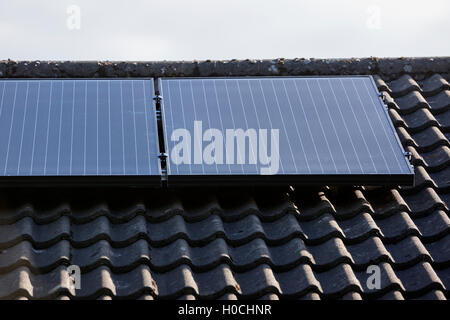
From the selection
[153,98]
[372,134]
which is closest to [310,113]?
[372,134]

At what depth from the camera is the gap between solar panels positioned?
23.4 feet

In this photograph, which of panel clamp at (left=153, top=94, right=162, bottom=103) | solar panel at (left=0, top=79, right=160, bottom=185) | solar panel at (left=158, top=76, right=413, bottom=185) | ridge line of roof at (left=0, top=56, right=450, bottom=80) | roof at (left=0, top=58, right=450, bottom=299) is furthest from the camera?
ridge line of roof at (left=0, top=56, right=450, bottom=80)

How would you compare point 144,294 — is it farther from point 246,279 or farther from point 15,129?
point 15,129

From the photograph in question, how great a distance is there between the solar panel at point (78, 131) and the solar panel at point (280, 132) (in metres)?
0.20

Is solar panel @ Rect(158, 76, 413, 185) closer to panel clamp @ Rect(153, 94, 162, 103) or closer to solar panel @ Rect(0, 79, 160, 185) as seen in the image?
panel clamp @ Rect(153, 94, 162, 103)

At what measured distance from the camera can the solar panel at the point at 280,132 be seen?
723 cm

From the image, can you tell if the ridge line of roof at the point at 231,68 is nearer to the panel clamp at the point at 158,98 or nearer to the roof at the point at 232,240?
→ the panel clamp at the point at 158,98

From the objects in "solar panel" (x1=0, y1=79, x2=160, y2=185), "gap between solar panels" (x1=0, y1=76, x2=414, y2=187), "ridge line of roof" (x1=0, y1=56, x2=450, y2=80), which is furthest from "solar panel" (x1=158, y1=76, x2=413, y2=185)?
"ridge line of roof" (x1=0, y1=56, x2=450, y2=80)

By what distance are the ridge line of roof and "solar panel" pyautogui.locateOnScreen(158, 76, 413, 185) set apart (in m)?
0.37

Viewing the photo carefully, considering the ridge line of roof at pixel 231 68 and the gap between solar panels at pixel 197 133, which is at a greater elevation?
the ridge line of roof at pixel 231 68

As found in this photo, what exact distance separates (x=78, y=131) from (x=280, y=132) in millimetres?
1605

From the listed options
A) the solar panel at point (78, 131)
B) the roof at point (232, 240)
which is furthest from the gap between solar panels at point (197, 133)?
the roof at point (232, 240)

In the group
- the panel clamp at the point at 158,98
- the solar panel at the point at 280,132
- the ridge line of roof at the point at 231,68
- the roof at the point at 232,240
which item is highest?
the ridge line of roof at the point at 231,68

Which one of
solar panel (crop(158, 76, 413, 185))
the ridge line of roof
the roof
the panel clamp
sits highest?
the ridge line of roof
